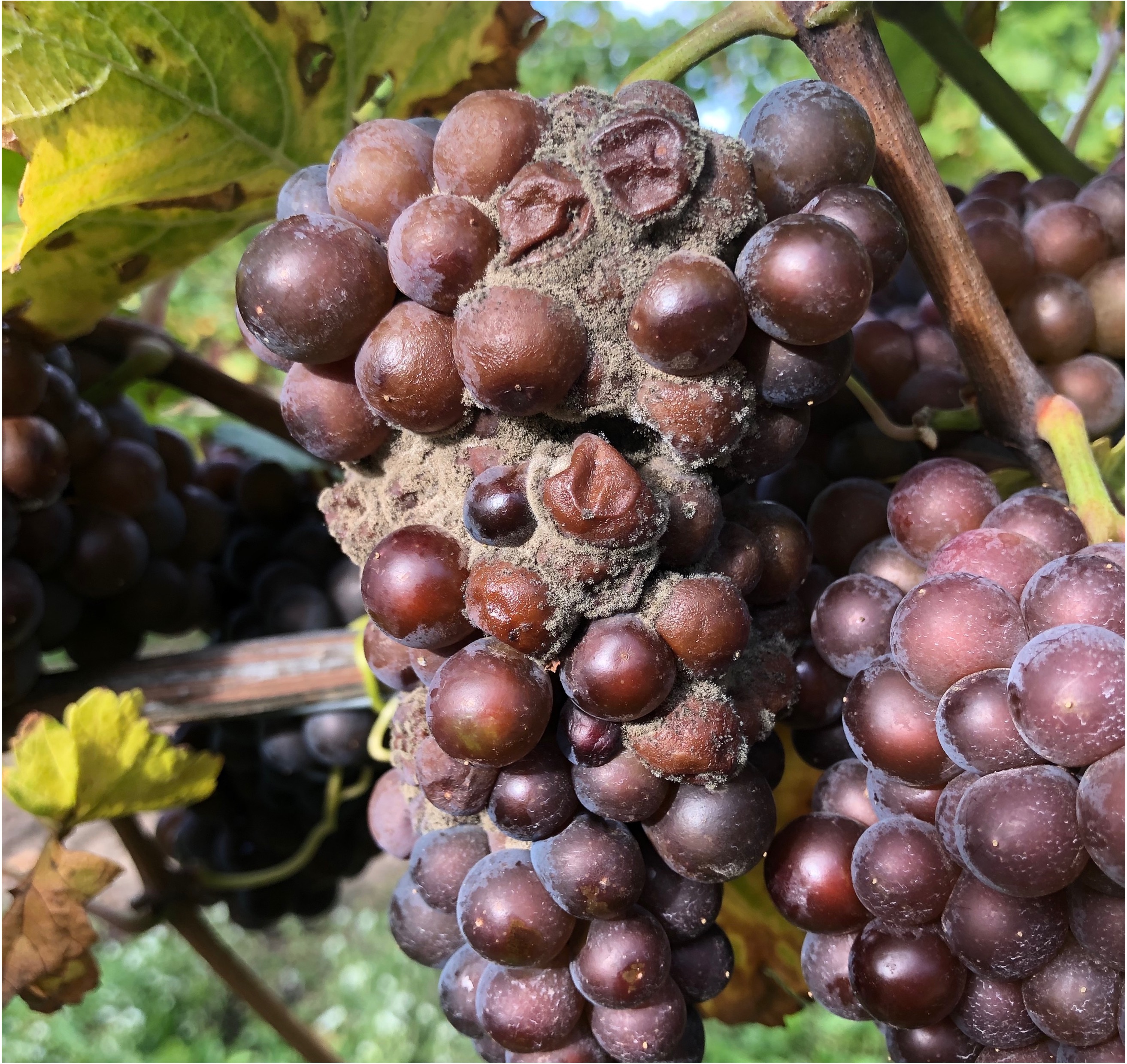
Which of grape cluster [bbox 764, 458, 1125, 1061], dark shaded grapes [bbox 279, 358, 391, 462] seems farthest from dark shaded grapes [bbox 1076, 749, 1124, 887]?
dark shaded grapes [bbox 279, 358, 391, 462]

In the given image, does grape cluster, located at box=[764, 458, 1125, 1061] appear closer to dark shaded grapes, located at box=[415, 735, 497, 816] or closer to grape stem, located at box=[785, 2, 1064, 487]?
grape stem, located at box=[785, 2, 1064, 487]

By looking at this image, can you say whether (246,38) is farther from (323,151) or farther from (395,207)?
(395,207)

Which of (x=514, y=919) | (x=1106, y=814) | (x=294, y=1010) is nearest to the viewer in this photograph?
(x=1106, y=814)

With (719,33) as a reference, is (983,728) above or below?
below

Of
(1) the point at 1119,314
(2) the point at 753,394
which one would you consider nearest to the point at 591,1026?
(2) the point at 753,394

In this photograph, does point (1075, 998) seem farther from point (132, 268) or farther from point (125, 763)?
point (132, 268)

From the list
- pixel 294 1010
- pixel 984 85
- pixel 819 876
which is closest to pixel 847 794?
pixel 819 876
